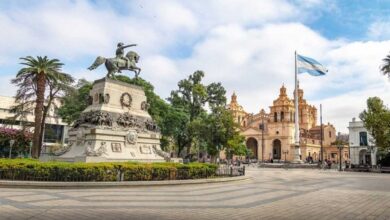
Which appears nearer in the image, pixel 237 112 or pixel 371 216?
pixel 371 216

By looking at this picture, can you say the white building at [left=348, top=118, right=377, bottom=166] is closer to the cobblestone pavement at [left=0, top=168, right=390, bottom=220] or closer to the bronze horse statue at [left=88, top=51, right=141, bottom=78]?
the bronze horse statue at [left=88, top=51, right=141, bottom=78]

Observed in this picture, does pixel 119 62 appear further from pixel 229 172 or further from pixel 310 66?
pixel 310 66

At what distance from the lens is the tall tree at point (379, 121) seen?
1608 inches

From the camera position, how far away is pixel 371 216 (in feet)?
31.5

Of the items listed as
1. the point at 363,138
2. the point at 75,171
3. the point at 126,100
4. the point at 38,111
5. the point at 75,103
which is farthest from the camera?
the point at 363,138

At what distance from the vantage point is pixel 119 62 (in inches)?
959

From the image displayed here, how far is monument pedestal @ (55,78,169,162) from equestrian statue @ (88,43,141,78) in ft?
3.75

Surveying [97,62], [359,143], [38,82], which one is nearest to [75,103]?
[38,82]

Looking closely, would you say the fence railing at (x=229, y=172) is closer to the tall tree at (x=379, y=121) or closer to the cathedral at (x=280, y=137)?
the tall tree at (x=379, y=121)

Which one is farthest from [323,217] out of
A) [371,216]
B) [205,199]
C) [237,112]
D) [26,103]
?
[237,112]

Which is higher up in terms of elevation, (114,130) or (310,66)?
(310,66)

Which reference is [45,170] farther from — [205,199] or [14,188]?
[205,199]

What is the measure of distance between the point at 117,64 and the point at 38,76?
531 inches

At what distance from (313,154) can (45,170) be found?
95.6 m
